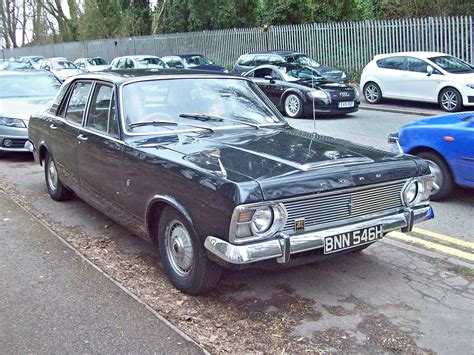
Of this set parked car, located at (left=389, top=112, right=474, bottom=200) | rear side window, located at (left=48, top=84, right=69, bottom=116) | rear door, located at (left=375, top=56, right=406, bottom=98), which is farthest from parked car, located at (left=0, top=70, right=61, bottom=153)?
rear door, located at (left=375, top=56, right=406, bottom=98)

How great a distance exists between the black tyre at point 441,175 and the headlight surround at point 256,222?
3.41 meters

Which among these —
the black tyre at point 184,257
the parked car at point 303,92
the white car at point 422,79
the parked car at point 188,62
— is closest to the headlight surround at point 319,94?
the parked car at point 303,92

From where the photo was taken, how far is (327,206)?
3811 millimetres

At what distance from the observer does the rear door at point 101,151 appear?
15.9ft

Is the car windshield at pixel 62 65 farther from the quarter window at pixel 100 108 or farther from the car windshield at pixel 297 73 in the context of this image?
the quarter window at pixel 100 108

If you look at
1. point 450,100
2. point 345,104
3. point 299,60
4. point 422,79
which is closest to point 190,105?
point 345,104

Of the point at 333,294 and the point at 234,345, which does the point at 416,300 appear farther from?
the point at 234,345

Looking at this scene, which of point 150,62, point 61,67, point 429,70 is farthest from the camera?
point 61,67

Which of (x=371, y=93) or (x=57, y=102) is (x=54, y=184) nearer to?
(x=57, y=102)

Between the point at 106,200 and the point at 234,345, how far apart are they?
89.6 inches

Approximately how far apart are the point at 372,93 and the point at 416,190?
13.1m

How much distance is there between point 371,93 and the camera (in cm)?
1689

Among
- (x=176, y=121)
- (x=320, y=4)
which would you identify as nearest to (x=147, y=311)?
(x=176, y=121)

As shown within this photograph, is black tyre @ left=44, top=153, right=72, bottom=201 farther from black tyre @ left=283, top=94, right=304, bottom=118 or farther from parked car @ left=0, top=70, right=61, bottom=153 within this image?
black tyre @ left=283, top=94, right=304, bottom=118
